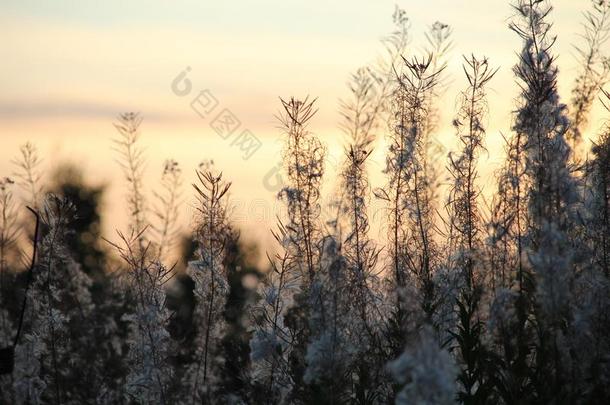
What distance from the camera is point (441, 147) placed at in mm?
12578

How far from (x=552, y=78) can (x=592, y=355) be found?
2787mm

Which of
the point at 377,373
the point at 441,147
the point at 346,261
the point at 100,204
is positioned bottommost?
the point at 377,373

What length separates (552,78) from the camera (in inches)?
441

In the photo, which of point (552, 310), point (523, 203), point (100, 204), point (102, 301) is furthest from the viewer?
point (100, 204)

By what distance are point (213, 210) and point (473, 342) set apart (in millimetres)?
3078

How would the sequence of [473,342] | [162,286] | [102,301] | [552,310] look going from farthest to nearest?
1. [102,301]
2. [162,286]
3. [473,342]
4. [552,310]

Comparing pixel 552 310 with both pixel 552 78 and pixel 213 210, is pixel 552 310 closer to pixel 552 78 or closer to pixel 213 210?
pixel 552 78

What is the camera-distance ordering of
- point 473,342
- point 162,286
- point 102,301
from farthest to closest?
point 102,301, point 162,286, point 473,342

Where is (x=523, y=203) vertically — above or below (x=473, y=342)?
above

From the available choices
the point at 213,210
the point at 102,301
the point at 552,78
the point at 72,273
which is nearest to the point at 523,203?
the point at 552,78

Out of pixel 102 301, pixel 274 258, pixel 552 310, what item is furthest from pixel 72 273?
pixel 552 310

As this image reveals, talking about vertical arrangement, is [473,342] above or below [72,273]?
below

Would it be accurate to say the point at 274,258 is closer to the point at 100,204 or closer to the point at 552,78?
the point at 552,78

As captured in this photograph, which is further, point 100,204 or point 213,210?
point 100,204
